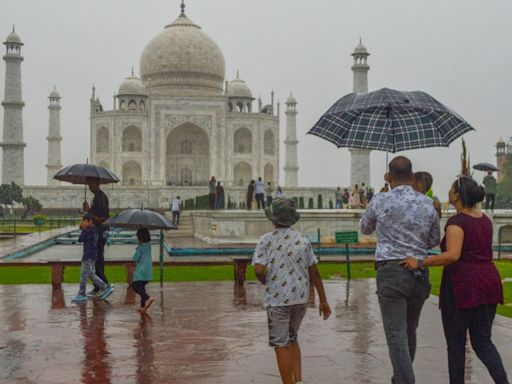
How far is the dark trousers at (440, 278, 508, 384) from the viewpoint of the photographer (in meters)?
3.69

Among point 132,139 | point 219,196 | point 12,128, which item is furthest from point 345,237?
point 132,139

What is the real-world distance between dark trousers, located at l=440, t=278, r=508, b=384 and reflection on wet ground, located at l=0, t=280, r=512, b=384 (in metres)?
0.58

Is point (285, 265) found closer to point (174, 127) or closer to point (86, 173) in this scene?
point (86, 173)

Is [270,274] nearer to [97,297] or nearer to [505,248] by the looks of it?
[97,297]

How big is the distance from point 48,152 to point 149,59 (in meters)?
7.70

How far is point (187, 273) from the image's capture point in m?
10.5

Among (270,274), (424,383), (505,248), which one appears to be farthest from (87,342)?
(505,248)

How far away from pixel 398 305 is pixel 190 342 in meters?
2.08

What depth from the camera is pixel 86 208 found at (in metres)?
8.03

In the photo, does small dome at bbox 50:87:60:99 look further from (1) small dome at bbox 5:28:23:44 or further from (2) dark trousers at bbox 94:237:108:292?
(2) dark trousers at bbox 94:237:108:292

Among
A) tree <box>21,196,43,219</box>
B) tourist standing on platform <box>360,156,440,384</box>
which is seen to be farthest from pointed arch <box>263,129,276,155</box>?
tourist standing on platform <box>360,156,440,384</box>

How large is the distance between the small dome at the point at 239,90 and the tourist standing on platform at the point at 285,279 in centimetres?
4254

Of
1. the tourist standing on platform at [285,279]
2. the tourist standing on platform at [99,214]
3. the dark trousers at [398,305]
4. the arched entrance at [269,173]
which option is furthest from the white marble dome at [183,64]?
the dark trousers at [398,305]

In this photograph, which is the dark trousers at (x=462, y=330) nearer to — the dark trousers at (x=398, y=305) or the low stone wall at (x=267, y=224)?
the dark trousers at (x=398, y=305)
